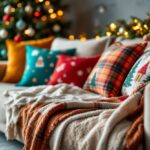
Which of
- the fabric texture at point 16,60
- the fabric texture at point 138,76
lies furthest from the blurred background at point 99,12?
the fabric texture at point 138,76

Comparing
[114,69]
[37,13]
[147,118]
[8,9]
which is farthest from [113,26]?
[147,118]

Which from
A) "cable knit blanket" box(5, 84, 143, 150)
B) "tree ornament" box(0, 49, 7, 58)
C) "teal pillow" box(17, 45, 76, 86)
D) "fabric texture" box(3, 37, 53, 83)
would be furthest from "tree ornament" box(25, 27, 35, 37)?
"cable knit blanket" box(5, 84, 143, 150)

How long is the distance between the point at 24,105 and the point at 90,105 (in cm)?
47

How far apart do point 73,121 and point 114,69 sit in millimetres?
744

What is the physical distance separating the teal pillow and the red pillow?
0.17 meters

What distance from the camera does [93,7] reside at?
4035mm

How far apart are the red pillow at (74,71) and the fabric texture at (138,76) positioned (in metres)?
0.50

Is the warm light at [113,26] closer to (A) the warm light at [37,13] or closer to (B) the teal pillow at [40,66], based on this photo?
(B) the teal pillow at [40,66]

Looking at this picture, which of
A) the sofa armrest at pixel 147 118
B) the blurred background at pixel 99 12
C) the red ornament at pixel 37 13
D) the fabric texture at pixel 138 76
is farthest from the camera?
the red ornament at pixel 37 13

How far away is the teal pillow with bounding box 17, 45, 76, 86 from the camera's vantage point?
2861mm

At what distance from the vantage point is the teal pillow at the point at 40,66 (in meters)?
2.86

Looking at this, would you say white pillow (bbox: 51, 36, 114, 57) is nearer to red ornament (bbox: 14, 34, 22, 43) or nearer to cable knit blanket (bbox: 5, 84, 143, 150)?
cable knit blanket (bbox: 5, 84, 143, 150)

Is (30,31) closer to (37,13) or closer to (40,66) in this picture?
(37,13)

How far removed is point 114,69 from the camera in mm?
→ 2297
